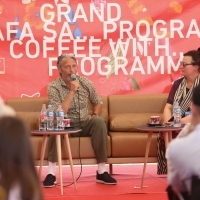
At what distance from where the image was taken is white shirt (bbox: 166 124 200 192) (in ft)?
8.16

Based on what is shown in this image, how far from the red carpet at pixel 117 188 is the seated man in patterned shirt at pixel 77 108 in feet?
0.49

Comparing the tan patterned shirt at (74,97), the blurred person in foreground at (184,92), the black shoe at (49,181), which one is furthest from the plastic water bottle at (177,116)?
the black shoe at (49,181)

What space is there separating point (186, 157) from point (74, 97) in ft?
10.5

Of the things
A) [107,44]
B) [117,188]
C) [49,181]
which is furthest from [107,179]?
[107,44]

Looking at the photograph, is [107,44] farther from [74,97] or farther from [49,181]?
[49,181]

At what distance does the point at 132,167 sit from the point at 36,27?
5.88 ft

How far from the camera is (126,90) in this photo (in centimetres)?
641

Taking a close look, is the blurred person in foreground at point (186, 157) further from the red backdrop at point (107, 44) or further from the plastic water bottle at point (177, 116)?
the red backdrop at point (107, 44)

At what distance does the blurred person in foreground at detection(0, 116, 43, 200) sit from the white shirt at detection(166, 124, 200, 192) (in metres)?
0.78

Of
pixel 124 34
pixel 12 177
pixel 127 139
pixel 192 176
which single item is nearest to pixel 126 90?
pixel 124 34

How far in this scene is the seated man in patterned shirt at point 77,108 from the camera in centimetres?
533

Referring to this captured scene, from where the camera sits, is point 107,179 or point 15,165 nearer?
point 15,165

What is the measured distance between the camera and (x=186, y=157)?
250cm

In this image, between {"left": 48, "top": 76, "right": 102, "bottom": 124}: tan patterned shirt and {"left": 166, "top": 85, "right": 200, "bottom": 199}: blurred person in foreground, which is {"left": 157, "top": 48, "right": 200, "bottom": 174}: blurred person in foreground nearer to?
{"left": 48, "top": 76, "right": 102, "bottom": 124}: tan patterned shirt
